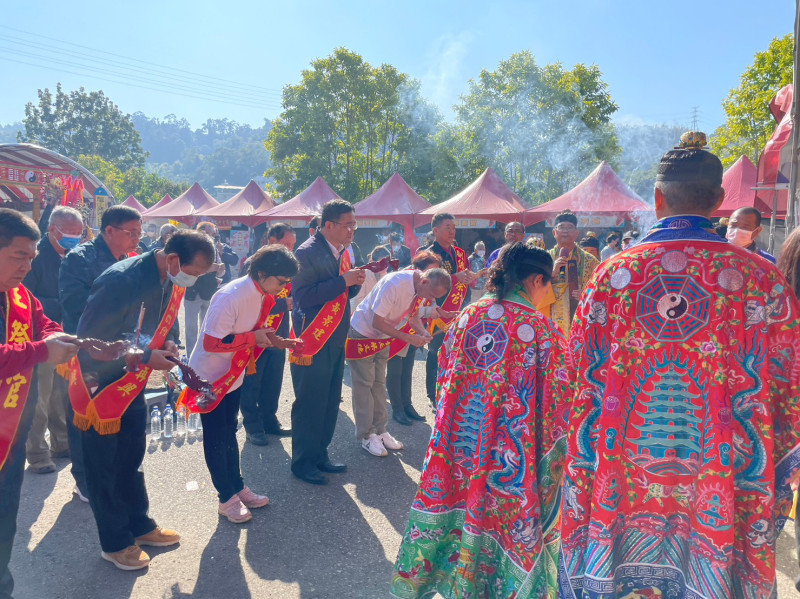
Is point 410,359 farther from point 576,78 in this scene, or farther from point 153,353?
point 576,78

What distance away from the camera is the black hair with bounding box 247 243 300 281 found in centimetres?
351

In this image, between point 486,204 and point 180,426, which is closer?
A: point 180,426

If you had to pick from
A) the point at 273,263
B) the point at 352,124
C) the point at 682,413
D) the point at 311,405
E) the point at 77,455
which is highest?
the point at 352,124

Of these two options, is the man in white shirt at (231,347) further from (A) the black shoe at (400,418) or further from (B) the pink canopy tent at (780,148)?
(B) the pink canopy tent at (780,148)

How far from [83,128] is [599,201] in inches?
2247

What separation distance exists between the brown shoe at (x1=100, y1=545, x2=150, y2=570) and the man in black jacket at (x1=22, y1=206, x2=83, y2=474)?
72.9 inches

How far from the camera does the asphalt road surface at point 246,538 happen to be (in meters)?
3.00

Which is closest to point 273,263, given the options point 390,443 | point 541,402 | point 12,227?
point 12,227

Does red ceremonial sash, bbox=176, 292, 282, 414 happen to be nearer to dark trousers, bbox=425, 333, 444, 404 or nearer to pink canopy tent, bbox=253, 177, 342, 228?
dark trousers, bbox=425, 333, 444, 404

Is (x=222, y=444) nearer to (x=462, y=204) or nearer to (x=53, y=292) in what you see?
(x=53, y=292)

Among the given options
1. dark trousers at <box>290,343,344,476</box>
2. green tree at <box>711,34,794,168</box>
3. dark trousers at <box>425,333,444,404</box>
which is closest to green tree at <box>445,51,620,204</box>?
green tree at <box>711,34,794,168</box>

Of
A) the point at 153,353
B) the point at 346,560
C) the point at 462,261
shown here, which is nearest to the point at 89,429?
the point at 153,353

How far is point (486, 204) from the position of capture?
14.9 metres

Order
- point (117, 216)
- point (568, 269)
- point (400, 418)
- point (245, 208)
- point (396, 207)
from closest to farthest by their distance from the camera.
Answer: point (117, 216), point (568, 269), point (400, 418), point (396, 207), point (245, 208)
